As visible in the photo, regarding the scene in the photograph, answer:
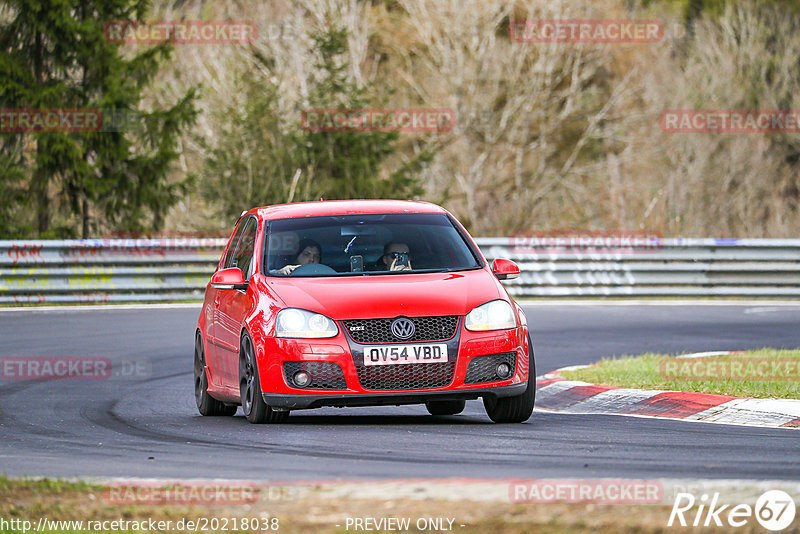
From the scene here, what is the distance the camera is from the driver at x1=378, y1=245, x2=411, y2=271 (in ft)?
33.0

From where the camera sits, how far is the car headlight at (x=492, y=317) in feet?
30.1

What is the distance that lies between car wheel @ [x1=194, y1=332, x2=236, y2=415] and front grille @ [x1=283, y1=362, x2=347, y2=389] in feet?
6.11

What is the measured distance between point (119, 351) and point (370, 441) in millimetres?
7877

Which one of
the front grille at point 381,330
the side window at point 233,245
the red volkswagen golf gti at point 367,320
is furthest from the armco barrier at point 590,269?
the front grille at point 381,330

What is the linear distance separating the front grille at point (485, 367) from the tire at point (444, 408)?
1.43m

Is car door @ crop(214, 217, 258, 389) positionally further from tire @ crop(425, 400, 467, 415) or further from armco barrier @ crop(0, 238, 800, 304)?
armco barrier @ crop(0, 238, 800, 304)

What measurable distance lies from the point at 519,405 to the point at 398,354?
1.09 metres

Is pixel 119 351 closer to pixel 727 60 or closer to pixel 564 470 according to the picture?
pixel 564 470

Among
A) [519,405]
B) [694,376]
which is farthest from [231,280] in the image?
[694,376]

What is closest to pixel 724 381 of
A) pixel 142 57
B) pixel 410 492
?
pixel 410 492

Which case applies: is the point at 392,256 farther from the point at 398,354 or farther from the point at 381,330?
the point at 398,354

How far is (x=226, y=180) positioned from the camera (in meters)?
30.5

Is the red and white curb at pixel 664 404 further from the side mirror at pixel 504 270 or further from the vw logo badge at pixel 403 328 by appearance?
the vw logo badge at pixel 403 328

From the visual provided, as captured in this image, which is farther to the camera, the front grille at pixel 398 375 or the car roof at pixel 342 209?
the car roof at pixel 342 209
